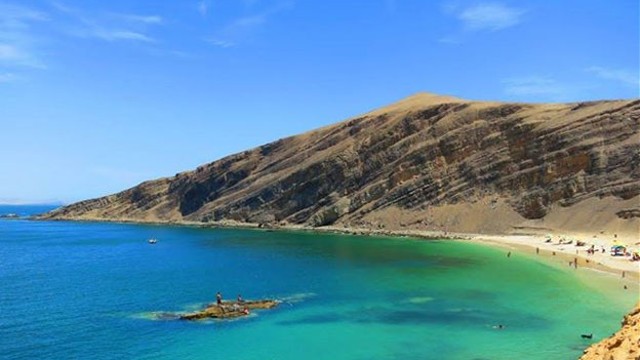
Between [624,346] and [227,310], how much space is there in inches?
1182

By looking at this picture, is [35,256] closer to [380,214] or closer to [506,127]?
[380,214]

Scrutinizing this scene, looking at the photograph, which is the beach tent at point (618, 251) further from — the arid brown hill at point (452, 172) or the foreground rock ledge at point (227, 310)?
the foreground rock ledge at point (227, 310)

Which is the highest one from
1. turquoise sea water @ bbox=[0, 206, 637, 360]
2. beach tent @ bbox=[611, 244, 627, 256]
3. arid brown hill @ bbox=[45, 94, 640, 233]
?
arid brown hill @ bbox=[45, 94, 640, 233]

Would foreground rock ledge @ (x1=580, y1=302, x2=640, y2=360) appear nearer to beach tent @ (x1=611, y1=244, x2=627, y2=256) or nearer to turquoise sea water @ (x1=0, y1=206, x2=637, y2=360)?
turquoise sea water @ (x1=0, y1=206, x2=637, y2=360)

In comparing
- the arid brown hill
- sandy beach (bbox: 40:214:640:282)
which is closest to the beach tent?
sandy beach (bbox: 40:214:640:282)

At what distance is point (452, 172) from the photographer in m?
112

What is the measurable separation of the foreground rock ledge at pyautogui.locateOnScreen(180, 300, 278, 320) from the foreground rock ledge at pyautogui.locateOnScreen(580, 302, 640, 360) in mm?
27670

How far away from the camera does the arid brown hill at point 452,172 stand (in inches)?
3720

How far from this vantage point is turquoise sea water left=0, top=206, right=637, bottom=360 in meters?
32.4

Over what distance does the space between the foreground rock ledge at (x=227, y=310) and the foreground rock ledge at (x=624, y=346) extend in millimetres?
27670

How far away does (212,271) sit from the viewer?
66438mm

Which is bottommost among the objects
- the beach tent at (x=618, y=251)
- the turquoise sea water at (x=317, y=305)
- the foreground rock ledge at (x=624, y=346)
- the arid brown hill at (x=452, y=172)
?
the turquoise sea water at (x=317, y=305)

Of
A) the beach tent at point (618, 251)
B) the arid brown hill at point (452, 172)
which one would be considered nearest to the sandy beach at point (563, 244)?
the beach tent at point (618, 251)

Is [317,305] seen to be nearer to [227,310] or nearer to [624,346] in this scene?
[227,310]
